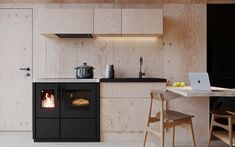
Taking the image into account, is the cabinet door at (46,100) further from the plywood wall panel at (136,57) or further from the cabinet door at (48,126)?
the plywood wall panel at (136,57)

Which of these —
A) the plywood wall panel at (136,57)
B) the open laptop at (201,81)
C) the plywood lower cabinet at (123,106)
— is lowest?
the plywood lower cabinet at (123,106)

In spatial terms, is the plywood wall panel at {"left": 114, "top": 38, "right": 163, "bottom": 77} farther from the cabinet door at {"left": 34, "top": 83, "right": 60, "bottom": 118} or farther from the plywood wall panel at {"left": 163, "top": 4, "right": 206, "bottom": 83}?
the cabinet door at {"left": 34, "top": 83, "right": 60, "bottom": 118}

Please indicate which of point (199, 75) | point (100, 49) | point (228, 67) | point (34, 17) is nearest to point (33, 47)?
point (34, 17)

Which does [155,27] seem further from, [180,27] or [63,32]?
[63,32]

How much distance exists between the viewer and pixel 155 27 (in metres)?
3.83

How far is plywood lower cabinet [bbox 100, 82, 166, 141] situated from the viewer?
3723 mm

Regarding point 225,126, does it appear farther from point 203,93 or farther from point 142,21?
point 142,21

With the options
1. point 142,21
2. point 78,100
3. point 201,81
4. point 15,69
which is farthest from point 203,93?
point 15,69

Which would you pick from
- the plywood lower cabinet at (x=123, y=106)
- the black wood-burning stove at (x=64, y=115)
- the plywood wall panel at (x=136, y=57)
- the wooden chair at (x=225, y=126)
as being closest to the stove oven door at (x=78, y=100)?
the black wood-burning stove at (x=64, y=115)

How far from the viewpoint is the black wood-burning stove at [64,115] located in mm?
3662

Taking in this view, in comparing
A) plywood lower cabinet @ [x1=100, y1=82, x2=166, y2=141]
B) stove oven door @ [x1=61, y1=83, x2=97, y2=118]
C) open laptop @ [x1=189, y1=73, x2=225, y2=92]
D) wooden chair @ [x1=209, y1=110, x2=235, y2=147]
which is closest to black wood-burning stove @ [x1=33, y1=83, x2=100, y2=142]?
stove oven door @ [x1=61, y1=83, x2=97, y2=118]

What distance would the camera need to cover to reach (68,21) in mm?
3854

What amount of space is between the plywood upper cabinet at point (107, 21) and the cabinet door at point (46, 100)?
3.38 feet

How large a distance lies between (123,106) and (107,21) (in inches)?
49.6
